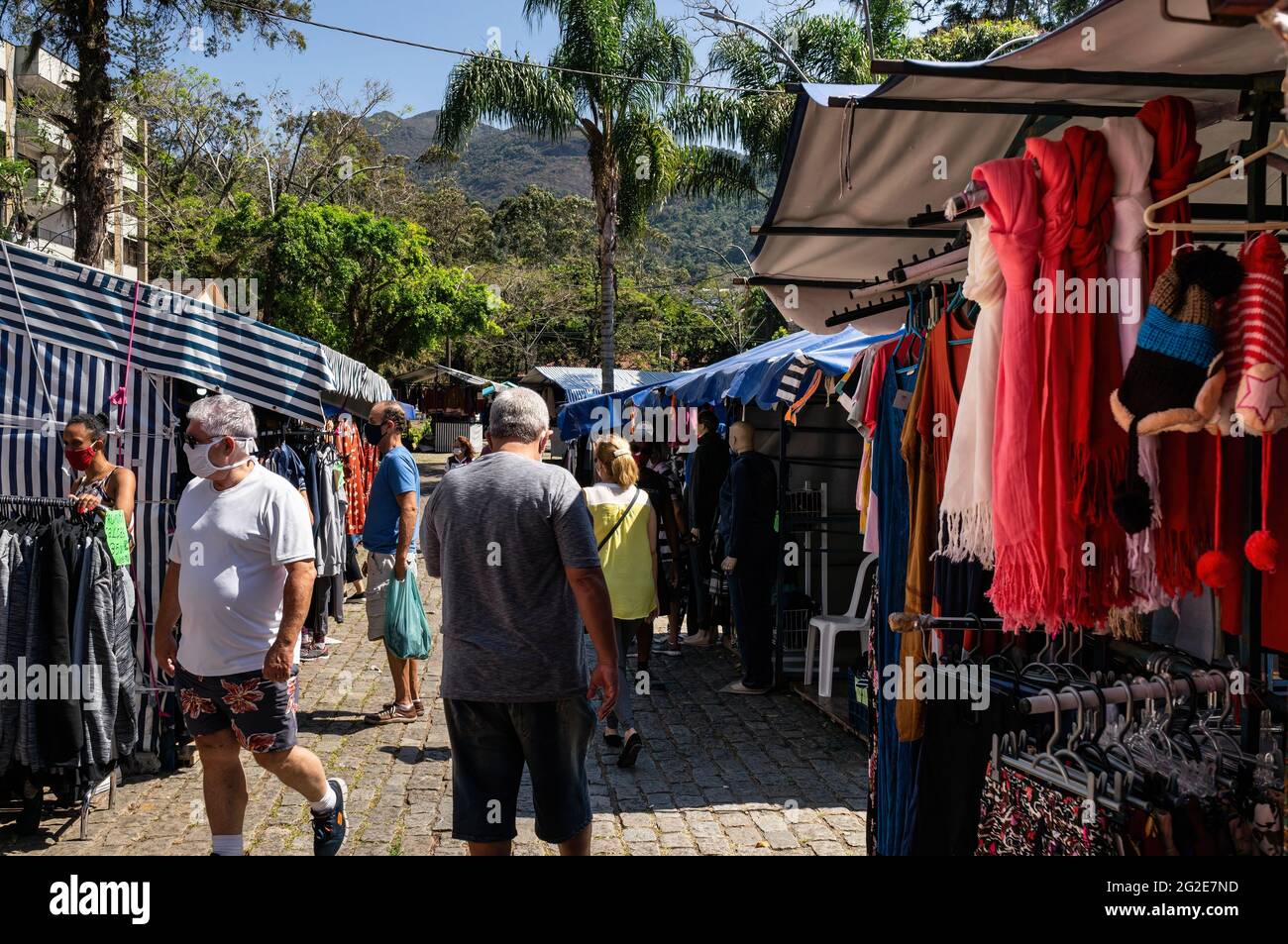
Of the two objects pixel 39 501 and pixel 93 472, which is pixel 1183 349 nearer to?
pixel 93 472

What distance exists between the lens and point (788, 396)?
7734 millimetres

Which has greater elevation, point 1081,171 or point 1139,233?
point 1081,171

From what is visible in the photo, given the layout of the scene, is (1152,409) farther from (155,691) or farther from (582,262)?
(582,262)

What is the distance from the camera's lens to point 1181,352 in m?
2.25

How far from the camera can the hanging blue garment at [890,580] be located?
12.7 ft

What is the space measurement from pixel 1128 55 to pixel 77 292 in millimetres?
5893

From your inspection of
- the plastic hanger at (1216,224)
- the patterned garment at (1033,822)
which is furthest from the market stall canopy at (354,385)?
the plastic hanger at (1216,224)

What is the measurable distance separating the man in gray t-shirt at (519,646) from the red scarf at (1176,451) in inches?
78.4

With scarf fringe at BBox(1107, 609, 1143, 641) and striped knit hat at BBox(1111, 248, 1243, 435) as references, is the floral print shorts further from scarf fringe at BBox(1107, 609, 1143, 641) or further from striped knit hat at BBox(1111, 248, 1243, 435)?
striped knit hat at BBox(1111, 248, 1243, 435)

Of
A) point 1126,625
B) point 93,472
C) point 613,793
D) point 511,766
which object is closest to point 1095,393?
point 1126,625

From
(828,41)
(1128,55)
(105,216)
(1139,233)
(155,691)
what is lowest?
(155,691)

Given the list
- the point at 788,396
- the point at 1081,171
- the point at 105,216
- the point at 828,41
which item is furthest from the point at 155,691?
the point at 828,41

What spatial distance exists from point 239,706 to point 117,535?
172 centimetres

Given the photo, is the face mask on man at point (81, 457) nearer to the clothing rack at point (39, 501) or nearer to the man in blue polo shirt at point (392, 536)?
the clothing rack at point (39, 501)
